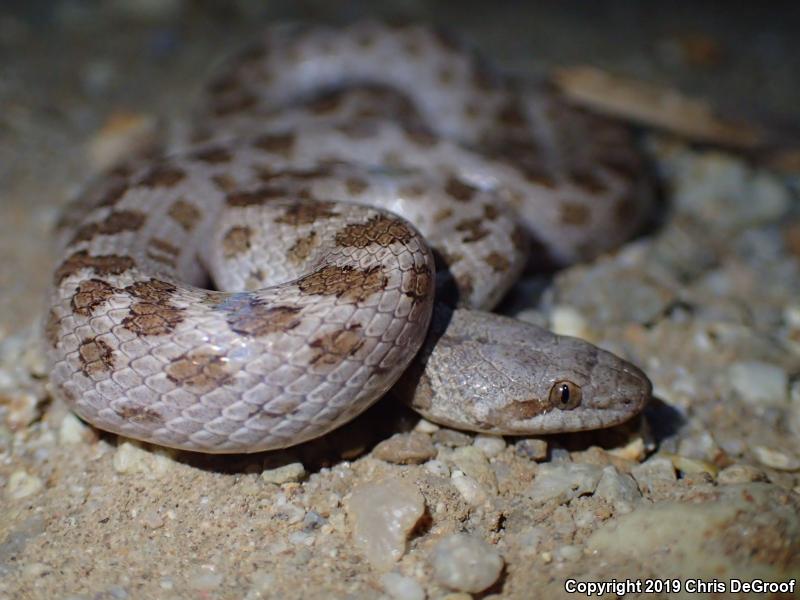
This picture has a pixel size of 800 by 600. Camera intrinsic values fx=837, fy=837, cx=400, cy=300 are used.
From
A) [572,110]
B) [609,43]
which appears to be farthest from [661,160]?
[609,43]

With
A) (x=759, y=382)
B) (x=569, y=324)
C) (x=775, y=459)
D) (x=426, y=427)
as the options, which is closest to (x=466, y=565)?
(x=426, y=427)

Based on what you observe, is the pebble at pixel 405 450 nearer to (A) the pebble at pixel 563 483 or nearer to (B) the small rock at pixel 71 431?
(A) the pebble at pixel 563 483

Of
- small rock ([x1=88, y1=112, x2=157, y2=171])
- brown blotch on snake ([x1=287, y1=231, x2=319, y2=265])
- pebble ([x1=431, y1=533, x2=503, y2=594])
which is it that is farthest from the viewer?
small rock ([x1=88, y1=112, x2=157, y2=171])

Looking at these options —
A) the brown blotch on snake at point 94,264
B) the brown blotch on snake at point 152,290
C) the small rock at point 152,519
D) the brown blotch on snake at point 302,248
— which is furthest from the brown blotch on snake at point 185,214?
the small rock at point 152,519

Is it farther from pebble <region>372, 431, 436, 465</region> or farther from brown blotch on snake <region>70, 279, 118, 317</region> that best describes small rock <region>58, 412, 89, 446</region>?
pebble <region>372, 431, 436, 465</region>

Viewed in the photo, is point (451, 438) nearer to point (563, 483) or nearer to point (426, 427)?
point (426, 427)

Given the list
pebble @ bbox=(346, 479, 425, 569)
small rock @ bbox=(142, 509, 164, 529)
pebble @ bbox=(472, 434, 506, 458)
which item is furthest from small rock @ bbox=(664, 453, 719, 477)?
small rock @ bbox=(142, 509, 164, 529)

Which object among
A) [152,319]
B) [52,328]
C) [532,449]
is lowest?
[532,449]
